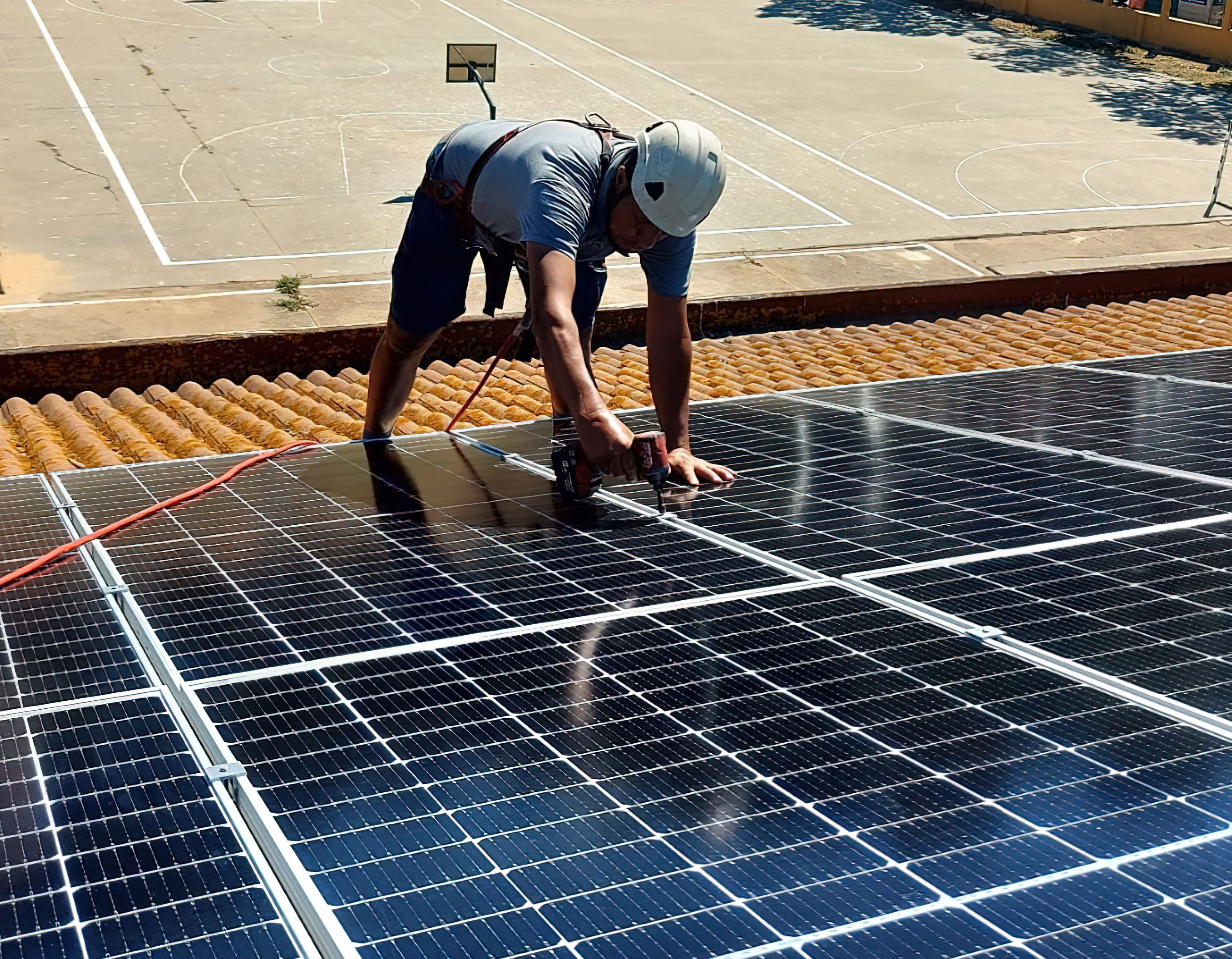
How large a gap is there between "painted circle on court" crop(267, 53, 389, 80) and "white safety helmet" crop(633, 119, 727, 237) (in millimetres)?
21129

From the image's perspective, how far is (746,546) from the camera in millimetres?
4961

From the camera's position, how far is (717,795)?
3115mm

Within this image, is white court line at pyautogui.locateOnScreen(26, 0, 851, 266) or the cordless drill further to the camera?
white court line at pyautogui.locateOnScreen(26, 0, 851, 266)

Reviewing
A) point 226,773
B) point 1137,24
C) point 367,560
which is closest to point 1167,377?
point 367,560

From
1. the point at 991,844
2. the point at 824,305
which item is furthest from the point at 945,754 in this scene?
the point at 824,305

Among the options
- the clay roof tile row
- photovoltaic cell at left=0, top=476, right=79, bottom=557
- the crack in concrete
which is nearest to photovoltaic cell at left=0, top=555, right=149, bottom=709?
photovoltaic cell at left=0, top=476, right=79, bottom=557

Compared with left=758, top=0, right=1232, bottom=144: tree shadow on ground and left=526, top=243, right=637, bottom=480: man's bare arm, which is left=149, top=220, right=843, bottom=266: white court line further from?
left=758, top=0, right=1232, bottom=144: tree shadow on ground

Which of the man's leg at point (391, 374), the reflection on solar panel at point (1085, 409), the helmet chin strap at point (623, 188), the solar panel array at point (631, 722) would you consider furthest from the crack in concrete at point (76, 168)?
the helmet chin strap at point (623, 188)

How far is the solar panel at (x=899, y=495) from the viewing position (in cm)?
497

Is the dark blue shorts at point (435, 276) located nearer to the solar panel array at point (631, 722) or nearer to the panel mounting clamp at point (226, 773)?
the solar panel array at point (631, 722)

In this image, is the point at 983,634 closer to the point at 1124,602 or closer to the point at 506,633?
the point at 1124,602

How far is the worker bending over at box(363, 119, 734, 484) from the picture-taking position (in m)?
5.29

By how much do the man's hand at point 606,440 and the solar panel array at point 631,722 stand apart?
281 millimetres

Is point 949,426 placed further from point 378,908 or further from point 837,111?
point 837,111
